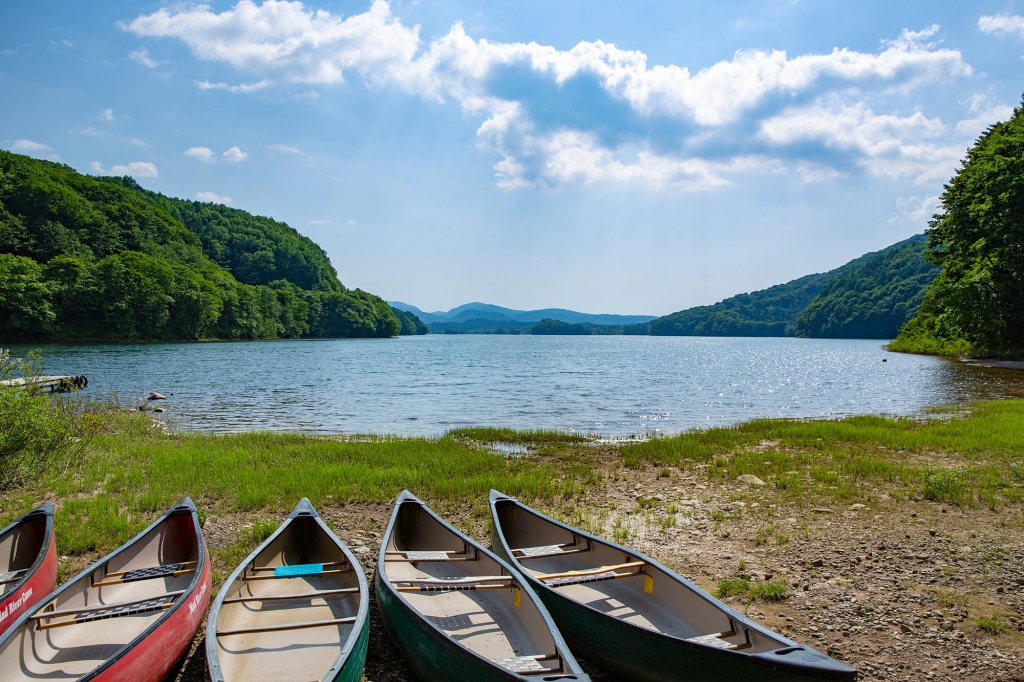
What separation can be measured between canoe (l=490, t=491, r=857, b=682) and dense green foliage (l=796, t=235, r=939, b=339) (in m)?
167

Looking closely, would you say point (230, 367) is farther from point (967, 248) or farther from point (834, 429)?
point (967, 248)

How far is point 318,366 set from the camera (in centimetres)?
5669

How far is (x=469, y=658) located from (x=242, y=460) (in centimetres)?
1156

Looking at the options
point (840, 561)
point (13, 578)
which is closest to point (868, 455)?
point (840, 561)

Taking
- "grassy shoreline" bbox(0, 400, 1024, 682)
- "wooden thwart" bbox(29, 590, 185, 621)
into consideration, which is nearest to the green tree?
"grassy shoreline" bbox(0, 400, 1024, 682)

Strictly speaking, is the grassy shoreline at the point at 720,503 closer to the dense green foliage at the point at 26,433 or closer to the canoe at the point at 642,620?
the dense green foliage at the point at 26,433

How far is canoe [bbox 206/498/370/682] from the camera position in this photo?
16.6 ft

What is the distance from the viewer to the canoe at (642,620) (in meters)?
4.36

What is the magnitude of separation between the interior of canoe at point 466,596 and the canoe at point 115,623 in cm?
218

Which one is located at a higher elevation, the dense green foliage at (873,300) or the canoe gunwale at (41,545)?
the dense green foliage at (873,300)

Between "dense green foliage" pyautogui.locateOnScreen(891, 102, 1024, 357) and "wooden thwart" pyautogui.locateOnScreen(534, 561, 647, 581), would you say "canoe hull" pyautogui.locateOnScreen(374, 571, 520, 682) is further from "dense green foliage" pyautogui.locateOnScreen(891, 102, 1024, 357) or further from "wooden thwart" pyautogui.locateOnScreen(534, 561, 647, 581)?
"dense green foliage" pyautogui.locateOnScreen(891, 102, 1024, 357)

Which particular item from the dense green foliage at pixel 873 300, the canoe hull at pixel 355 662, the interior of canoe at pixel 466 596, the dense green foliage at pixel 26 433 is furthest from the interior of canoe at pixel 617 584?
the dense green foliage at pixel 873 300

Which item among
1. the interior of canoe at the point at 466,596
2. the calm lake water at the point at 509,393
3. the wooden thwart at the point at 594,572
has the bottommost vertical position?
the calm lake water at the point at 509,393

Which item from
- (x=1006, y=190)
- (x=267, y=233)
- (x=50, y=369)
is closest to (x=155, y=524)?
(x=50, y=369)
